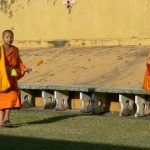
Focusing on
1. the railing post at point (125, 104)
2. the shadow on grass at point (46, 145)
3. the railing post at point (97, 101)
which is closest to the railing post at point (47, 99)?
the railing post at point (97, 101)

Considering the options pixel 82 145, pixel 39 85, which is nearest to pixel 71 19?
pixel 39 85

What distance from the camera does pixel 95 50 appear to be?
47.8 feet

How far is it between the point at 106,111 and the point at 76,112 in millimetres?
584

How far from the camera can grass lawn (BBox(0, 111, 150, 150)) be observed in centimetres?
859

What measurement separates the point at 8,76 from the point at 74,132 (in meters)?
1.51

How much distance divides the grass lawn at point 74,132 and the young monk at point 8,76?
0.32 metres

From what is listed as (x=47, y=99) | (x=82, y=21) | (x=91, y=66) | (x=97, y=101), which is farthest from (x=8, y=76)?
(x=82, y=21)

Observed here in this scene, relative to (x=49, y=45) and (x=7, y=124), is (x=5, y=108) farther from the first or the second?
(x=49, y=45)

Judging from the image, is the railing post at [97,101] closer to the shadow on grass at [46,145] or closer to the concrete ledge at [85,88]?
the concrete ledge at [85,88]

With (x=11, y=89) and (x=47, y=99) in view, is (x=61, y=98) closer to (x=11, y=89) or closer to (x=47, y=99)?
(x=47, y=99)

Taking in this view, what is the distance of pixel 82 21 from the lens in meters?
15.5

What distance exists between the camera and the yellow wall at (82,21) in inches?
568

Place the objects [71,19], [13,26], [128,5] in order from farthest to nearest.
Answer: [13,26]
[71,19]
[128,5]

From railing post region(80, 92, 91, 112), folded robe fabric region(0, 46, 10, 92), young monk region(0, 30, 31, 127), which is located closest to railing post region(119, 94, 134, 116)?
railing post region(80, 92, 91, 112)
